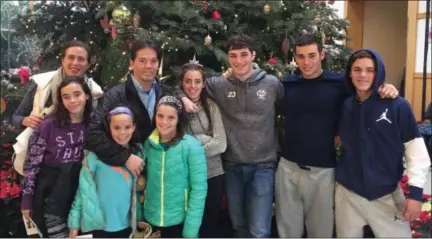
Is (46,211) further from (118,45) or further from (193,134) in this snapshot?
(118,45)

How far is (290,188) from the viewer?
2.54 meters

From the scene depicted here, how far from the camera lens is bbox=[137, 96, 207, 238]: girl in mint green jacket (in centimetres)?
234

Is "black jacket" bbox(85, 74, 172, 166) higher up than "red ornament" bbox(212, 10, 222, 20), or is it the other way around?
"red ornament" bbox(212, 10, 222, 20)

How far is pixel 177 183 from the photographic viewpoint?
2350 mm

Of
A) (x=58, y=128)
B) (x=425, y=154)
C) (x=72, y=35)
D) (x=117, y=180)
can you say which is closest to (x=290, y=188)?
(x=425, y=154)

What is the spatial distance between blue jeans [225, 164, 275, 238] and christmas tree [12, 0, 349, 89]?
3.63 feet

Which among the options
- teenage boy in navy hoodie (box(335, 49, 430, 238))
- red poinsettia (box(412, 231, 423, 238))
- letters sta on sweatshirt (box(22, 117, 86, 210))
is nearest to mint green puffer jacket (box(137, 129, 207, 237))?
letters sta on sweatshirt (box(22, 117, 86, 210))

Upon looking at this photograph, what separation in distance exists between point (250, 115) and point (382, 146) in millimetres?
789

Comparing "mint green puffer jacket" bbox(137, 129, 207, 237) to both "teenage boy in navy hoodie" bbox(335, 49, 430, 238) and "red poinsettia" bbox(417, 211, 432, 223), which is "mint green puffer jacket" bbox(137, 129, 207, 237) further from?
"red poinsettia" bbox(417, 211, 432, 223)

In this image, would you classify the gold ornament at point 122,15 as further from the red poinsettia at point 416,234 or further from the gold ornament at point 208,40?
the red poinsettia at point 416,234

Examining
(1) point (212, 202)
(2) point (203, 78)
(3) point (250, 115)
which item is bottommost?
(1) point (212, 202)

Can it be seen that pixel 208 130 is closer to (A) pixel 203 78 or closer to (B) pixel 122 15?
(A) pixel 203 78

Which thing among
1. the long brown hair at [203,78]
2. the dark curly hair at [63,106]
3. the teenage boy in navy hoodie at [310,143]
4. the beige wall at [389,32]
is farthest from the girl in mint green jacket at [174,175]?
the beige wall at [389,32]

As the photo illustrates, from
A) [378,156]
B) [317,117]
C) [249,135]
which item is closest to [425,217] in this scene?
[378,156]
